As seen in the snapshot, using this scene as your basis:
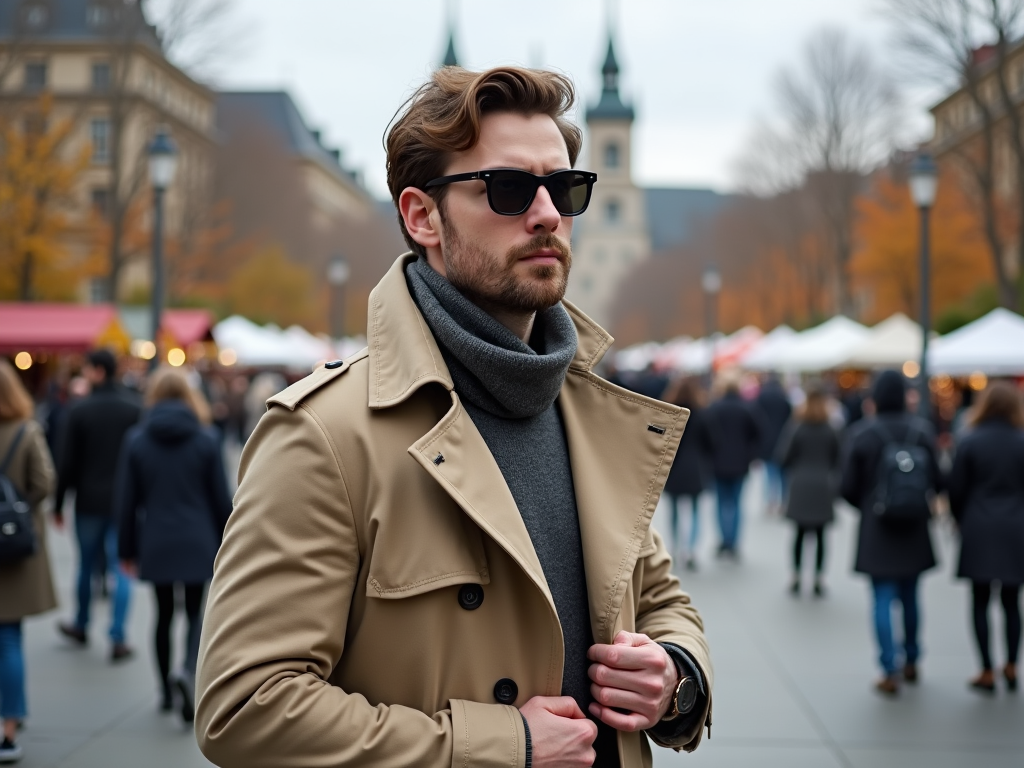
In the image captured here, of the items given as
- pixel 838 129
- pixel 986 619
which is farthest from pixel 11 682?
pixel 838 129

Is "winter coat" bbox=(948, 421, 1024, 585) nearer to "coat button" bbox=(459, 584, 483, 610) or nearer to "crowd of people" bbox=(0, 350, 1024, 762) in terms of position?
"crowd of people" bbox=(0, 350, 1024, 762)

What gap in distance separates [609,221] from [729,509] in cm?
11233

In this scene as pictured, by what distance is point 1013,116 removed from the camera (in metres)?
25.4

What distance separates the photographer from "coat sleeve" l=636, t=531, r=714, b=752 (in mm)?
2104

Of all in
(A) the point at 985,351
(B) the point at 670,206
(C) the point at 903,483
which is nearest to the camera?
(C) the point at 903,483

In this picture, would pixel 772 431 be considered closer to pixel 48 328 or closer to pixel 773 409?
pixel 773 409

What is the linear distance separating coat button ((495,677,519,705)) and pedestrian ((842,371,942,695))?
18.2 ft

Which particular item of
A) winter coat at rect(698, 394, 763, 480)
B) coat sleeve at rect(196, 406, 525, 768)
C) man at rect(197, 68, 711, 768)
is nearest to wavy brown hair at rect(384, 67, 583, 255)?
man at rect(197, 68, 711, 768)

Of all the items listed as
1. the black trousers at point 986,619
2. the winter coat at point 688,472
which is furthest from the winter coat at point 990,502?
the winter coat at point 688,472

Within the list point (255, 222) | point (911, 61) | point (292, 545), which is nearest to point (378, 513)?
point (292, 545)

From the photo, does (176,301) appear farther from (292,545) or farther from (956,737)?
(292,545)

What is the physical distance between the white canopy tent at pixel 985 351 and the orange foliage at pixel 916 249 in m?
15.4

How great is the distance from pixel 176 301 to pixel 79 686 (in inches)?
1263

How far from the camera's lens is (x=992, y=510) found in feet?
22.7
